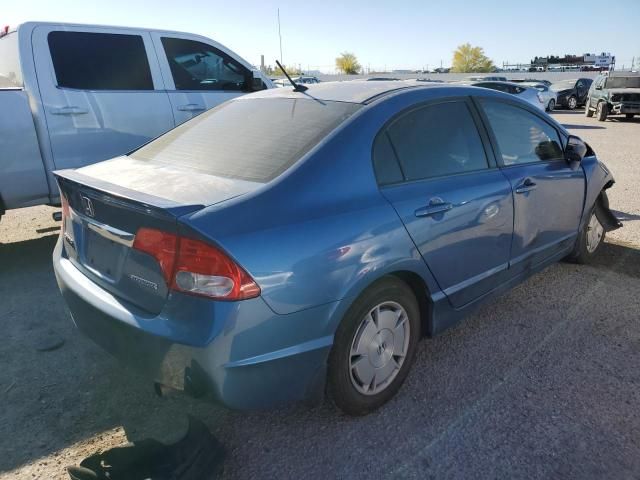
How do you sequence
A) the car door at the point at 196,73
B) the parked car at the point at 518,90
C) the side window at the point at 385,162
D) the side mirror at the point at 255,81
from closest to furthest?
the side window at the point at 385,162, the car door at the point at 196,73, the side mirror at the point at 255,81, the parked car at the point at 518,90

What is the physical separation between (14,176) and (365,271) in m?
3.57

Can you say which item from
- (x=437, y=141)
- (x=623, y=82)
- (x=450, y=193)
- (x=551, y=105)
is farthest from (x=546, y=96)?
(x=450, y=193)

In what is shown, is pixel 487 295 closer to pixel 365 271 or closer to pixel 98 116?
pixel 365 271

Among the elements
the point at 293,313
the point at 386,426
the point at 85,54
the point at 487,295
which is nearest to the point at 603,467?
the point at 386,426

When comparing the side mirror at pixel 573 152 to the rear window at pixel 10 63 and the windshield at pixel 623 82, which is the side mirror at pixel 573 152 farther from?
the windshield at pixel 623 82

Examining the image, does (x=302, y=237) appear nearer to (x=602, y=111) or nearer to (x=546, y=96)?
(x=602, y=111)

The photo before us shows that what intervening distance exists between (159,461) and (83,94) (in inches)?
148

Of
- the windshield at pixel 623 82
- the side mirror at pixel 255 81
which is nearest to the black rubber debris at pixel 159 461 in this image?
the side mirror at pixel 255 81

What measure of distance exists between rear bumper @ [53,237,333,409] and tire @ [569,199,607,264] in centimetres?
304

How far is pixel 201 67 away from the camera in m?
5.66

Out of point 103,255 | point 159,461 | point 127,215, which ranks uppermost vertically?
point 127,215

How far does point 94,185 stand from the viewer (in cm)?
237

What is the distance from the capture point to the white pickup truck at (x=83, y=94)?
4434 millimetres

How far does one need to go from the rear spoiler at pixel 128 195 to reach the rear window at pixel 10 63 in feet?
9.08
